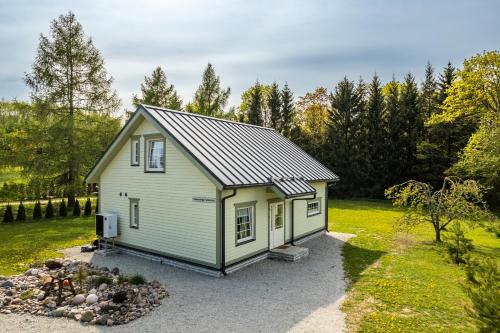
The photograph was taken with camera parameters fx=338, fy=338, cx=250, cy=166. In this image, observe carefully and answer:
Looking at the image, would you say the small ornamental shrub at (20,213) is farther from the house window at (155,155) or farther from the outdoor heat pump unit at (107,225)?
the house window at (155,155)

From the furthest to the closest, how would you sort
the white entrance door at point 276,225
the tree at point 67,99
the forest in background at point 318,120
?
the forest in background at point 318,120, the tree at point 67,99, the white entrance door at point 276,225

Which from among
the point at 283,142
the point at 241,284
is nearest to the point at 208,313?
the point at 241,284

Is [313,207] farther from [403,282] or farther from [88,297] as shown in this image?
[88,297]

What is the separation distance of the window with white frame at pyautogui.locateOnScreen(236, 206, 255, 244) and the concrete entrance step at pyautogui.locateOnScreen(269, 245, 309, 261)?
1.44 metres

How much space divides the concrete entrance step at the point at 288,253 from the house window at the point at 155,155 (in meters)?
5.92

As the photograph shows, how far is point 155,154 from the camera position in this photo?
47.6ft

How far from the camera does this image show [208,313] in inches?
358

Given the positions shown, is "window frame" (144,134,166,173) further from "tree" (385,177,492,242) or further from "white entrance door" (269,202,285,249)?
"tree" (385,177,492,242)

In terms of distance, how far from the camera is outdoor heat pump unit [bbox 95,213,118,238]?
1523cm

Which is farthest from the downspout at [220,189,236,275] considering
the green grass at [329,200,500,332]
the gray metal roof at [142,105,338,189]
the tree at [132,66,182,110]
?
the tree at [132,66,182,110]

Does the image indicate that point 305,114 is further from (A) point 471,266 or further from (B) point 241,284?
(A) point 471,266

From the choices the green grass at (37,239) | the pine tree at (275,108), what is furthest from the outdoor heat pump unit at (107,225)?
the pine tree at (275,108)

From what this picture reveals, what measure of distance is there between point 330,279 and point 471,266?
7065 mm

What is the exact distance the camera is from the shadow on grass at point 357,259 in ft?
41.8
